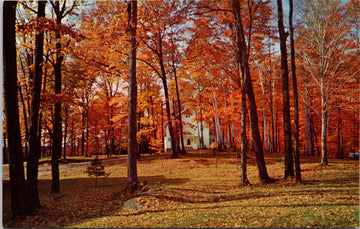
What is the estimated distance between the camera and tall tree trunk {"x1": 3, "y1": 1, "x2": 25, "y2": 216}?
4.73 m

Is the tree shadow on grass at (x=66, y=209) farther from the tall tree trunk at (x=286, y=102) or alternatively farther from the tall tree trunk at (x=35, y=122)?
the tall tree trunk at (x=286, y=102)

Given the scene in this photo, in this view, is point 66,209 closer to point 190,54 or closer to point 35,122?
point 35,122

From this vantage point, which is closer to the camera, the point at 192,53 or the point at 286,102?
the point at 286,102

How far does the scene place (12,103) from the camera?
4.79 m

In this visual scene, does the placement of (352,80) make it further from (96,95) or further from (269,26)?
(96,95)

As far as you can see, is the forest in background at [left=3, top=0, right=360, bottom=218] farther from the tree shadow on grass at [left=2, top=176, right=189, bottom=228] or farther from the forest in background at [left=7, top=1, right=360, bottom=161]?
the tree shadow on grass at [left=2, top=176, right=189, bottom=228]

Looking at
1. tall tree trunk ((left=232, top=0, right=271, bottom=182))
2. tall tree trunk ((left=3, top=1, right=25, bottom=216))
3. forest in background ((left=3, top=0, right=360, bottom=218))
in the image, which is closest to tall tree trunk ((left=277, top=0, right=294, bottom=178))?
forest in background ((left=3, top=0, right=360, bottom=218))

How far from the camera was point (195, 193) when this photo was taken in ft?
20.6

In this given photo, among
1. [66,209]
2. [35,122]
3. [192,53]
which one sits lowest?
[66,209]

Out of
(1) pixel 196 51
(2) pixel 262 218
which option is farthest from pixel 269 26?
(2) pixel 262 218

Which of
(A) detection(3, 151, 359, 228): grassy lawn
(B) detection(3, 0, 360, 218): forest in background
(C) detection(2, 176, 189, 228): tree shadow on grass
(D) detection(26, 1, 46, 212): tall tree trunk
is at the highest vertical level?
(B) detection(3, 0, 360, 218): forest in background

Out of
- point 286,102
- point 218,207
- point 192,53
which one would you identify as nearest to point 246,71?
point 286,102

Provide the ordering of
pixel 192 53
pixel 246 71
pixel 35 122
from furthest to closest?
pixel 192 53, pixel 246 71, pixel 35 122

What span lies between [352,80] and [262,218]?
30.5ft
